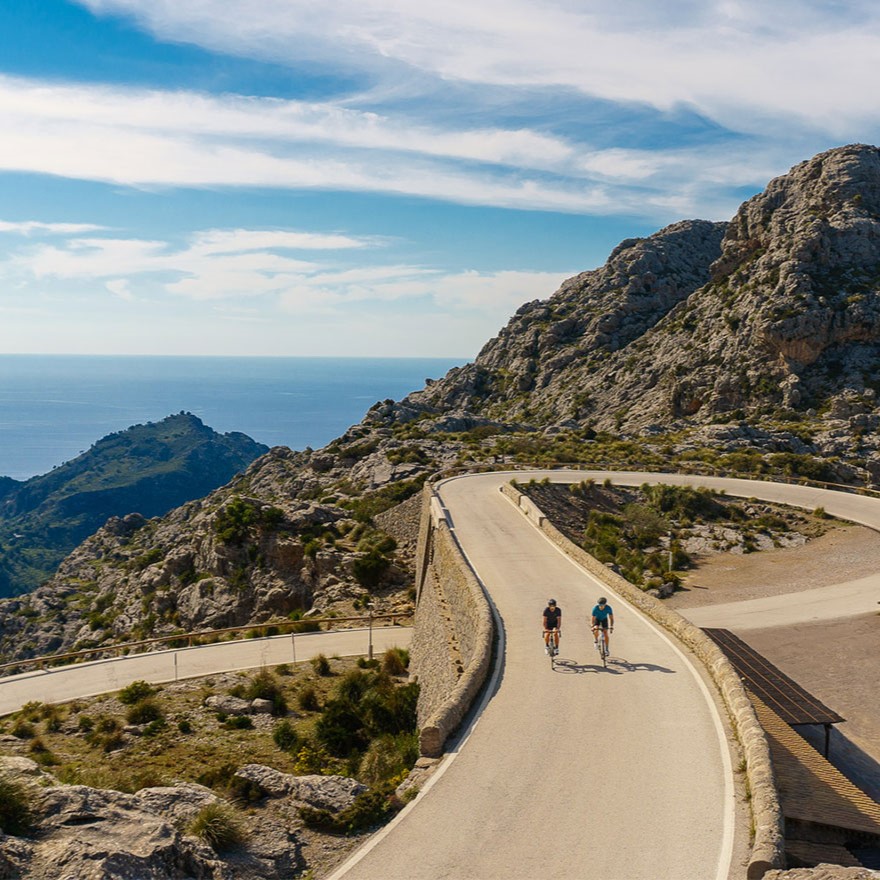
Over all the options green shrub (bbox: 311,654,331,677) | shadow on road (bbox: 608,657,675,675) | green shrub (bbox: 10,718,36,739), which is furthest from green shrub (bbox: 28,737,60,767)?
shadow on road (bbox: 608,657,675,675)

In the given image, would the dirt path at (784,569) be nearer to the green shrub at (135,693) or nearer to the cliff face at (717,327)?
the green shrub at (135,693)

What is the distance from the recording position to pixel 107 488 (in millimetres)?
135875

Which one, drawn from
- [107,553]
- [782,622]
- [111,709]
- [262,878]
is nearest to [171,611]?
[111,709]

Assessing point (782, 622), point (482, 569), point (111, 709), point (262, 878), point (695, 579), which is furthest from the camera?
point (695, 579)

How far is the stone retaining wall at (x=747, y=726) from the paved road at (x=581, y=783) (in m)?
0.33

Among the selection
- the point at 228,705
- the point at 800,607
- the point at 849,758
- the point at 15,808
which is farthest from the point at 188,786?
the point at 800,607

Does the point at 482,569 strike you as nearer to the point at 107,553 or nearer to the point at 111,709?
the point at 111,709

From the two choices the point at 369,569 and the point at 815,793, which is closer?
the point at 815,793

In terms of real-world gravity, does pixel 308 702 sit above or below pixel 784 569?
below

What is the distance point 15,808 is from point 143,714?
11.7 meters

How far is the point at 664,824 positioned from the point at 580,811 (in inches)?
40.5

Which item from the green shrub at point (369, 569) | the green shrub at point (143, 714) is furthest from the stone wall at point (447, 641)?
the green shrub at point (143, 714)

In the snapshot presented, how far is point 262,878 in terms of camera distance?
8789 mm

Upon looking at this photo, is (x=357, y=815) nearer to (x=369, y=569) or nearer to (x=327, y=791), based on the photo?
(x=327, y=791)
